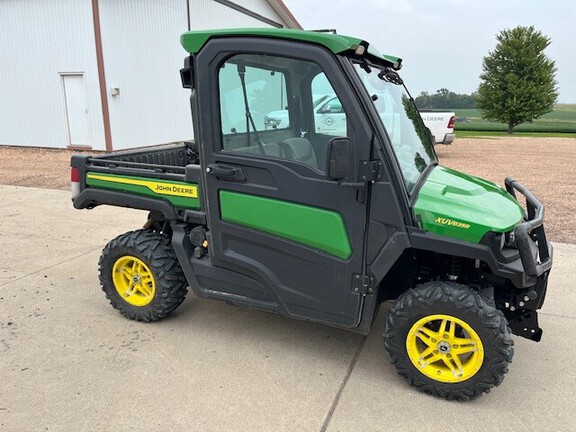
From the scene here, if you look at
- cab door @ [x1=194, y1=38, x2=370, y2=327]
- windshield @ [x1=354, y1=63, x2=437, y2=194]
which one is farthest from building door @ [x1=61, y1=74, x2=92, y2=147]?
windshield @ [x1=354, y1=63, x2=437, y2=194]

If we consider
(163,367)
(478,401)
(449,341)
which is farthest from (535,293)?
(163,367)

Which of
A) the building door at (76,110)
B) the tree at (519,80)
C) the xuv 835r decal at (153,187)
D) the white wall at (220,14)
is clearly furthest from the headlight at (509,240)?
the tree at (519,80)

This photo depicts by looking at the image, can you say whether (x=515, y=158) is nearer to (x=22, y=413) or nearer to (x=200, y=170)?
(x=200, y=170)

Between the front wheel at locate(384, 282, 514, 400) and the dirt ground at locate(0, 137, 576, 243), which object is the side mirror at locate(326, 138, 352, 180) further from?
the dirt ground at locate(0, 137, 576, 243)

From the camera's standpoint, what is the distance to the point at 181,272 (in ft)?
11.6

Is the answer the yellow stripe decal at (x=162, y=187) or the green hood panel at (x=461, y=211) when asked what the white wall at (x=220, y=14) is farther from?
the green hood panel at (x=461, y=211)

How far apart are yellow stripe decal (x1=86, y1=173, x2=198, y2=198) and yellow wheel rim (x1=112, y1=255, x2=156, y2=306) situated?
572 mm

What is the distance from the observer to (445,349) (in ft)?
8.93

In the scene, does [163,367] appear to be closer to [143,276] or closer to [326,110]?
[143,276]

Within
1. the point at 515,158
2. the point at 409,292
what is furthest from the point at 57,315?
the point at 515,158

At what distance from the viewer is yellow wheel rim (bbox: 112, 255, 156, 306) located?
142 inches

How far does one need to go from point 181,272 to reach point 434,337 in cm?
187

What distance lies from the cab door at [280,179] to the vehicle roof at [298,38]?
4 centimetres

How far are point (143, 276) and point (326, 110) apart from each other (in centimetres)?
191
